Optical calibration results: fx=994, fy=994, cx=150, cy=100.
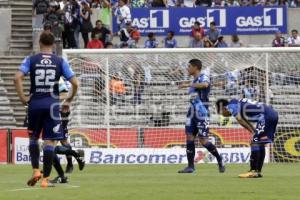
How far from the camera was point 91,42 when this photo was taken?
3378 centimetres

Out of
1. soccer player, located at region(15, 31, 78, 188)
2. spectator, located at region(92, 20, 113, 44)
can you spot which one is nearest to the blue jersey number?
soccer player, located at region(15, 31, 78, 188)

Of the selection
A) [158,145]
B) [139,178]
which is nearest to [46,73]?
[139,178]

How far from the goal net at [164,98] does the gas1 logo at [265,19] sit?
7730mm

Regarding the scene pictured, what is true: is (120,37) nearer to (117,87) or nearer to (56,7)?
(56,7)

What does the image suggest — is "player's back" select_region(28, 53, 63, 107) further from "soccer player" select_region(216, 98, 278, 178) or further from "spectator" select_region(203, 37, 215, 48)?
"spectator" select_region(203, 37, 215, 48)

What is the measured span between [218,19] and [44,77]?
68.1 ft

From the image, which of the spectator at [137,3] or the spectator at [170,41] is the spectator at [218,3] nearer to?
the spectator at [137,3]

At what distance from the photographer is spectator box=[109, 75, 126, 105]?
27781 millimetres

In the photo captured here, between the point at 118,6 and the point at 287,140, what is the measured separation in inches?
429

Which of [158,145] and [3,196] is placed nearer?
[3,196]

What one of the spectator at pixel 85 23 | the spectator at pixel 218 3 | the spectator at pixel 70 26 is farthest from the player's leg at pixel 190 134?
Answer: the spectator at pixel 218 3

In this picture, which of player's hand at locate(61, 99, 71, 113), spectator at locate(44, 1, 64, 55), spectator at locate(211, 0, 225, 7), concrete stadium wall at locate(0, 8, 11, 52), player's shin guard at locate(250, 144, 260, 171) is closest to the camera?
player's hand at locate(61, 99, 71, 113)

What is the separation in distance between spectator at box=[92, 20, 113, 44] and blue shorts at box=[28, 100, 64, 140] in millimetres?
18345

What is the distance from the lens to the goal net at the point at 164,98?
2708 centimetres
